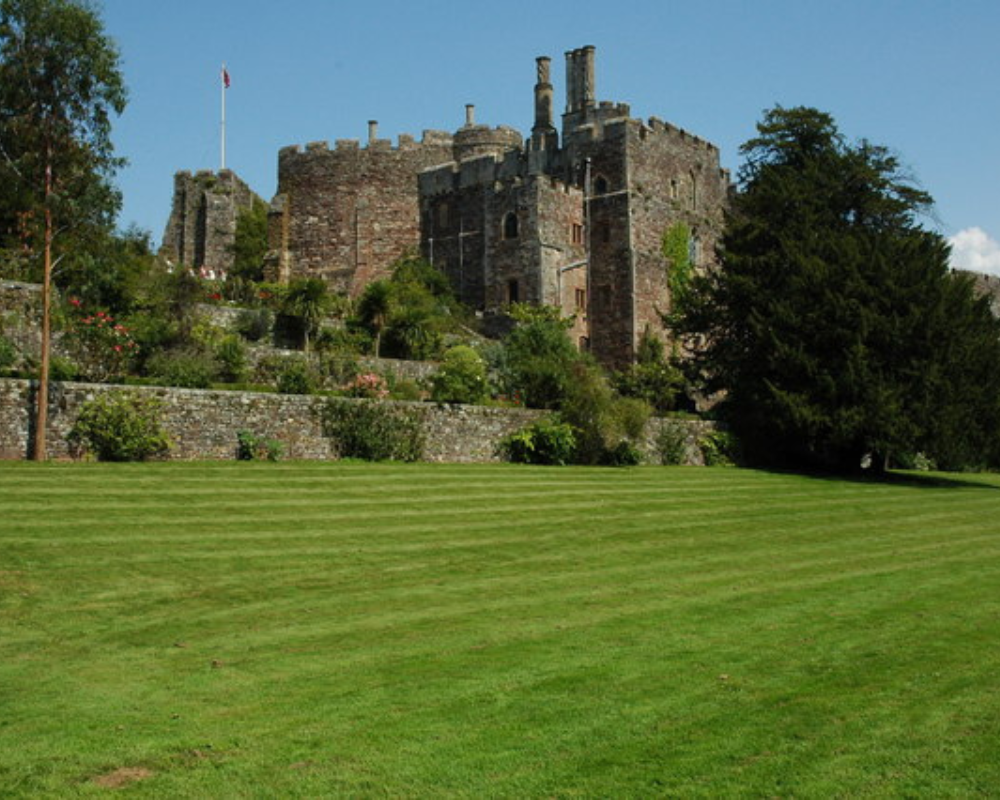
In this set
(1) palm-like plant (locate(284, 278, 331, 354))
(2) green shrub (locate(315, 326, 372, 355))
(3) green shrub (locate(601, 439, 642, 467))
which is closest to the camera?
(3) green shrub (locate(601, 439, 642, 467))

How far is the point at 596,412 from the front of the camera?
1040 inches

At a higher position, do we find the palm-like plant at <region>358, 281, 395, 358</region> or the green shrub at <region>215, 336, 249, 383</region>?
the palm-like plant at <region>358, 281, 395, 358</region>

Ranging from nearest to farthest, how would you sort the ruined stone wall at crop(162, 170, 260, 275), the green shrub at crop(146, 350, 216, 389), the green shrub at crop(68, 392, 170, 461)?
the green shrub at crop(68, 392, 170, 461)
the green shrub at crop(146, 350, 216, 389)
the ruined stone wall at crop(162, 170, 260, 275)

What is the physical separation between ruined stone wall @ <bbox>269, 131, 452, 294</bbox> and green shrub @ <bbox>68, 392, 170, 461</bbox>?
30.0m

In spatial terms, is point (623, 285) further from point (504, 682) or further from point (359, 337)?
point (504, 682)

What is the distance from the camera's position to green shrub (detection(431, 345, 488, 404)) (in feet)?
84.4

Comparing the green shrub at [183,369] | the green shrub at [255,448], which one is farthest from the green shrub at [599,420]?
the green shrub at [183,369]

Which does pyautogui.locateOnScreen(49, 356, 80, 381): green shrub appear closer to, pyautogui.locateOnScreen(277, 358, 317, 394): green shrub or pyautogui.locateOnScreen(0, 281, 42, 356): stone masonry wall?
pyautogui.locateOnScreen(0, 281, 42, 356): stone masonry wall

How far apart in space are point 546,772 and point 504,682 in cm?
168

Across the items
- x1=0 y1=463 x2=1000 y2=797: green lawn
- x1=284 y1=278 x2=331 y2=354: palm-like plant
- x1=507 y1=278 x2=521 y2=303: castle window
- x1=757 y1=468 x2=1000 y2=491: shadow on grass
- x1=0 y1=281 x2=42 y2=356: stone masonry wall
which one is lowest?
x1=0 y1=463 x2=1000 y2=797: green lawn

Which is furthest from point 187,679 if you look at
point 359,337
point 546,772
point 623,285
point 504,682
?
point 623,285

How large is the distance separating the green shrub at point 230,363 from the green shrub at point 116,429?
22.9 ft

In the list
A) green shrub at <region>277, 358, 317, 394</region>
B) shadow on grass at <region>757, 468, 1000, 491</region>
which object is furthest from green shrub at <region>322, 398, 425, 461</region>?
shadow on grass at <region>757, 468, 1000, 491</region>

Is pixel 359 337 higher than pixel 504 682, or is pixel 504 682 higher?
pixel 359 337
